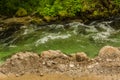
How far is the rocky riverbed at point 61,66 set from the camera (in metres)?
15.3

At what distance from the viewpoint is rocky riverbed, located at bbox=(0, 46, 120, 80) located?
15305 millimetres

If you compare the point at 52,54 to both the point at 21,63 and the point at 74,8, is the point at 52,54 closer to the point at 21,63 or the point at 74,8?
the point at 21,63

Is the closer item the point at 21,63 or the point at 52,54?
the point at 21,63

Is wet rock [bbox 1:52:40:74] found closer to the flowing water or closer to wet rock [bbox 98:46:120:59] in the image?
the flowing water

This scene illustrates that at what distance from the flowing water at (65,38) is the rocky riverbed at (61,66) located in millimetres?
1192

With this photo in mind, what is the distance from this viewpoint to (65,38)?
20297 mm

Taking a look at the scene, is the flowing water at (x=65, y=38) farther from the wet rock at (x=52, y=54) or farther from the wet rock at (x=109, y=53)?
the wet rock at (x=52, y=54)

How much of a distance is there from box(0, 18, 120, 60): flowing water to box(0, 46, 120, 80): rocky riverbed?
1.19 metres

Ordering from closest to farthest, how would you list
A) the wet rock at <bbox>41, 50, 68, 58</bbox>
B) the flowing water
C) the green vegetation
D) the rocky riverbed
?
the rocky riverbed, the wet rock at <bbox>41, 50, 68, 58</bbox>, the flowing water, the green vegetation

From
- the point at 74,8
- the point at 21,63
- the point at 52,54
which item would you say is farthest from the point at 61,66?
the point at 74,8

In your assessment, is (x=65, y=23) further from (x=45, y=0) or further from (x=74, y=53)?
(x=74, y=53)

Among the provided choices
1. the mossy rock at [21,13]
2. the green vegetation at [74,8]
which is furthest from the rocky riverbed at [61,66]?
the mossy rock at [21,13]

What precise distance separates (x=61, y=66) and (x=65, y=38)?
4.61 meters

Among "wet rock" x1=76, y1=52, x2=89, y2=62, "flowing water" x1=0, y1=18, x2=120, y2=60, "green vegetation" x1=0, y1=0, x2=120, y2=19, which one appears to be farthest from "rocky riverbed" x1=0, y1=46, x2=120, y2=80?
"green vegetation" x1=0, y1=0, x2=120, y2=19
